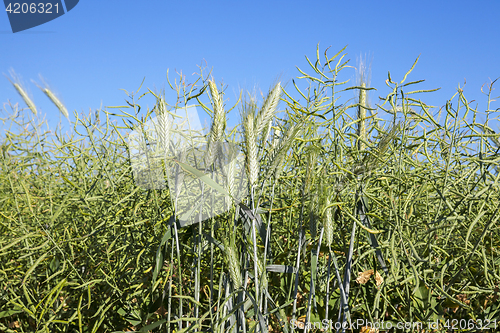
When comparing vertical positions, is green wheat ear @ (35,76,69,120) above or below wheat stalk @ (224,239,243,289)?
above

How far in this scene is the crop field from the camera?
853 mm

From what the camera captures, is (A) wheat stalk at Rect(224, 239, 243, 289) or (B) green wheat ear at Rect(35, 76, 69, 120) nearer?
(A) wheat stalk at Rect(224, 239, 243, 289)

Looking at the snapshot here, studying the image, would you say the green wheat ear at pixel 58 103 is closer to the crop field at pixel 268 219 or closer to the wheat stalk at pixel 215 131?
the crop field at pixel 268 219

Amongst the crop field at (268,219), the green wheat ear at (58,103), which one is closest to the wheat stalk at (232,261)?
the crop field at (268,219)

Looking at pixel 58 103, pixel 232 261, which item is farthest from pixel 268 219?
pixel 58 103

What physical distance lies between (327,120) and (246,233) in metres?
0.42

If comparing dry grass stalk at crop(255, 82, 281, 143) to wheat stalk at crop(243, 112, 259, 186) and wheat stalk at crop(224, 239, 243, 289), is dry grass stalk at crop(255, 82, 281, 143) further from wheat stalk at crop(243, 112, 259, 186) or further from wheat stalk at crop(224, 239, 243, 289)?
wheat stalk at crop(224, 239, 243, 289)

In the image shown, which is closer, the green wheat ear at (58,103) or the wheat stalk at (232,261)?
the wheat stalk at (232,261)

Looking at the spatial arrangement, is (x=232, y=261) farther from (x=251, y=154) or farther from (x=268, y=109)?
(x=268, y=109)

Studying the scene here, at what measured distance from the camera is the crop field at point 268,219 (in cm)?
85

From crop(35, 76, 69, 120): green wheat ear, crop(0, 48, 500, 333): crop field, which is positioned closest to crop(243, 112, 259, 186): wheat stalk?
crop(0, 48, 500, 333): crop field

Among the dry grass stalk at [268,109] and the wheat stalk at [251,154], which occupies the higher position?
the dry grass stalk at [268,109]

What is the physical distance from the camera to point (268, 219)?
938 millimetres

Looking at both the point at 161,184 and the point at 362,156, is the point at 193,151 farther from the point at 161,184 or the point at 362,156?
the point at 362,156
